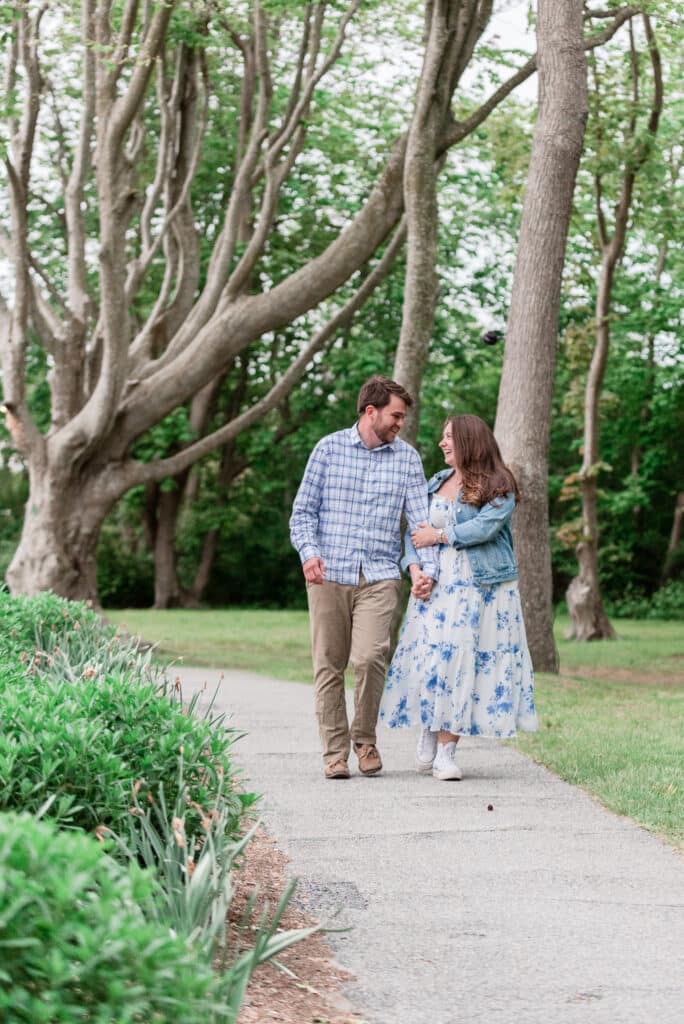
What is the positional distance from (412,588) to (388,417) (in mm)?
973

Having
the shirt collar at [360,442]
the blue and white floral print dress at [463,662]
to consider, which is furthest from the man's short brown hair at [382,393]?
the blue and white floral print dress at [463,662]

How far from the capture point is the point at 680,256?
32656mm

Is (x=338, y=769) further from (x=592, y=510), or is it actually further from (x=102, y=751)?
(x=592, y=510)

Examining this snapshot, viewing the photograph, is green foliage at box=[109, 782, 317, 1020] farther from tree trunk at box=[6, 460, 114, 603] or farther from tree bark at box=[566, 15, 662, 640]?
tree bark at box=[566, 15, 662, 640]

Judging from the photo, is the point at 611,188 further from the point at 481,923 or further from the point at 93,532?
the point at 481,923

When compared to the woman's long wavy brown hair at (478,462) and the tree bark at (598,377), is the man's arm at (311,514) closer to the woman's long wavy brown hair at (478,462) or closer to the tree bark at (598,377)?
the woman's long wavy brown hair at (478,462)

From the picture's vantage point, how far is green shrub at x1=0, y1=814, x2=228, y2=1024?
8.46 feet

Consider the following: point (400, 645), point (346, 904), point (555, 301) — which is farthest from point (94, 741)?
point (555, 301)

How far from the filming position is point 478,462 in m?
7.85

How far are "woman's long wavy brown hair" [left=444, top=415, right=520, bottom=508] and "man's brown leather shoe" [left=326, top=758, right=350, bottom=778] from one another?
1.63 m

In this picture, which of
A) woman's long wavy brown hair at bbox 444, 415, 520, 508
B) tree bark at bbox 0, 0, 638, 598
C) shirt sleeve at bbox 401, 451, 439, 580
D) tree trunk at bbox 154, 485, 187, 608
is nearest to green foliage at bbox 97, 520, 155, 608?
tree trunk at bbox 154, 485, 187, 608

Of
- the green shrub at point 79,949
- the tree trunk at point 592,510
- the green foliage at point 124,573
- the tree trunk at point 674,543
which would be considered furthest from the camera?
the green foliage at point 124,573

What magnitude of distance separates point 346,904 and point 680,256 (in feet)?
97.4

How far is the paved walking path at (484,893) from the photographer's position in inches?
158
